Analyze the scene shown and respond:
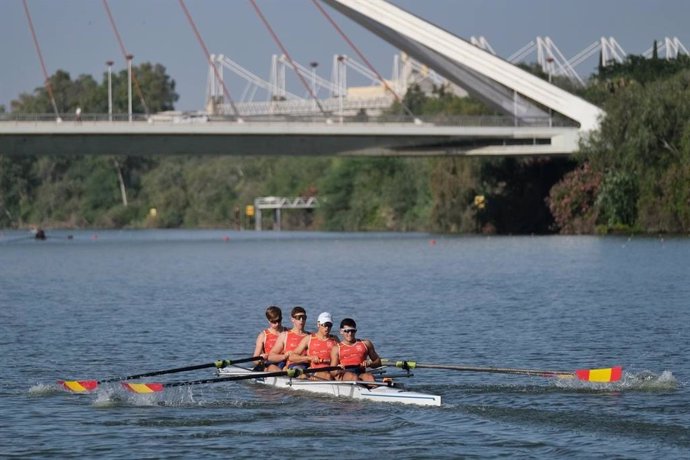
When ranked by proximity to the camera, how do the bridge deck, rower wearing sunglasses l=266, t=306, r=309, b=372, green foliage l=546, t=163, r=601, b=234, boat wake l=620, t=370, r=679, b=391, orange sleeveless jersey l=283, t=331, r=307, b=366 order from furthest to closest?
green foliage l=546, t=163, r=601, b=234 < the bridge deck < orange sleeveless jersey l=283, t=331, r=307, b=366 < rower wearing sunglasses l=266, t=306, r=309, b=372 < boat wake l=620, t=370, r=679, b=391

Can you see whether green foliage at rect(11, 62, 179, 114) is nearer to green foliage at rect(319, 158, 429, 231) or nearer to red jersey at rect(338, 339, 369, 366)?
green foliage at rect(319, 158, 429, 231)

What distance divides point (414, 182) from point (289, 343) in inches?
2929

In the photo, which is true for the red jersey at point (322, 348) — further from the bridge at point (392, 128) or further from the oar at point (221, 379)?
the bridge at point (392, 128)

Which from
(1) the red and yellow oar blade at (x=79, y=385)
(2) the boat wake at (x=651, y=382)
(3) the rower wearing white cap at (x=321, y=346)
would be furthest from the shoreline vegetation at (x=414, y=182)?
(1) the red and yellow oar blade at (x=79, y=385)

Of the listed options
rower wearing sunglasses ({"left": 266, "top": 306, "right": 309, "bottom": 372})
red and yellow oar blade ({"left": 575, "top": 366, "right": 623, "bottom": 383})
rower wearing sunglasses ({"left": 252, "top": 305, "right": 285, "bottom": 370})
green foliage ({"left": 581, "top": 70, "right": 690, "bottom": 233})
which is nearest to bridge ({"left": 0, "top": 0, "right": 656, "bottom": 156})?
green foliage ({"left": 581, "top": 70, "right": 690, "bottom": 233})

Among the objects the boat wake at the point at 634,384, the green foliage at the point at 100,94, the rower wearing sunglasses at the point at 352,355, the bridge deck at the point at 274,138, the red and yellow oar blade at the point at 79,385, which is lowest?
the red and yellow oar blade at the point at 79,385

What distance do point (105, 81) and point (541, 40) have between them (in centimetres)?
5206

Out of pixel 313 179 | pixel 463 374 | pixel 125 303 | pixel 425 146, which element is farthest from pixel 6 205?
pixel 463 374

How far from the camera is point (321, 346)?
19609 mm

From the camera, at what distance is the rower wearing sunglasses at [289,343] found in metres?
19.9

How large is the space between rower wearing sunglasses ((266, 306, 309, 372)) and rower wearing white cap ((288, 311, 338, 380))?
0.66ft

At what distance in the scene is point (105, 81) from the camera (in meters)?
150

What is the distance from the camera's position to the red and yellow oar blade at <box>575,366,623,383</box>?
62.6 ft

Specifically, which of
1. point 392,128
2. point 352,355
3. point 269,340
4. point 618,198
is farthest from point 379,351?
point 392,128
